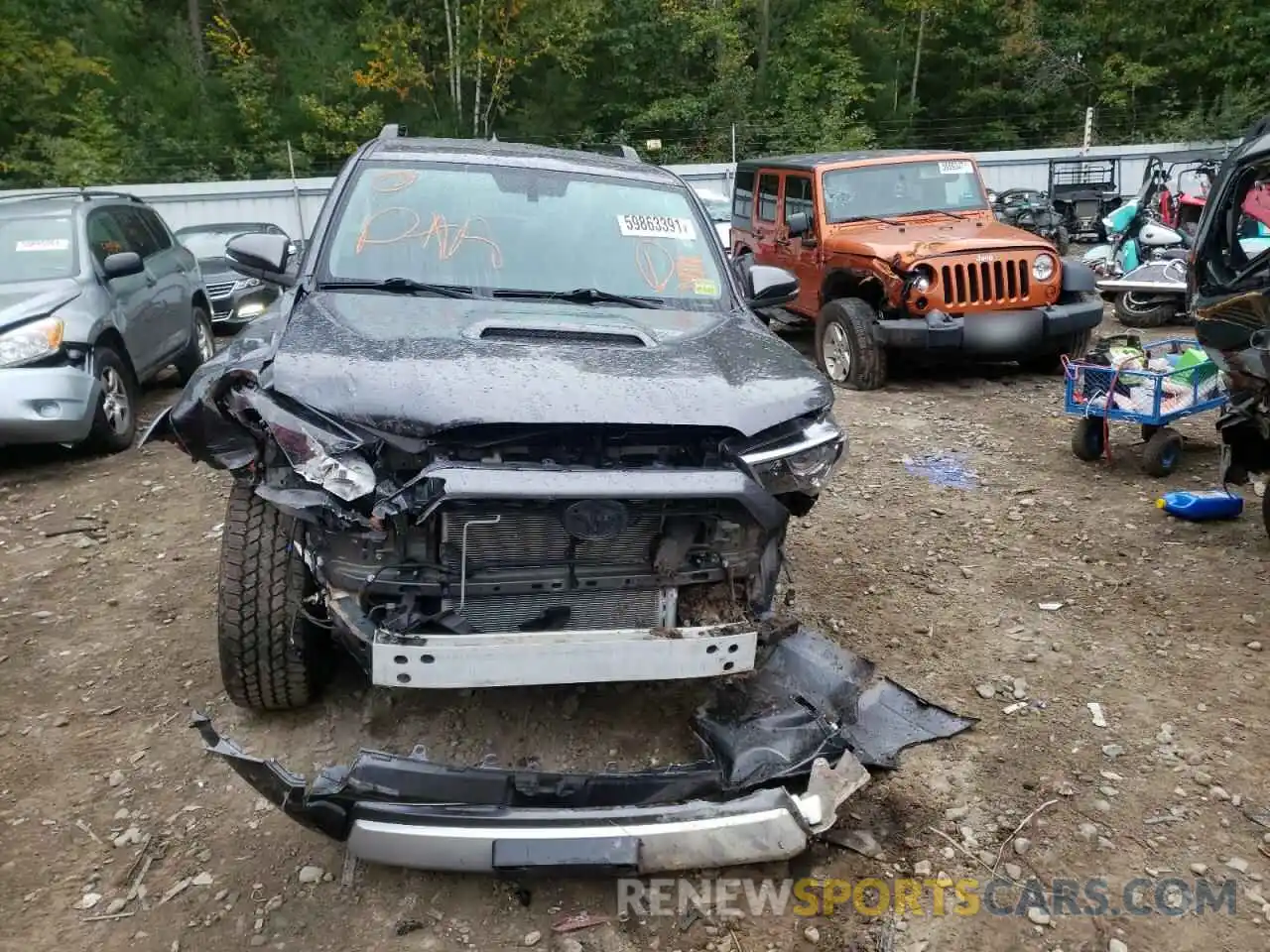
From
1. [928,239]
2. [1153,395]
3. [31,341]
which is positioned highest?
[928,239]

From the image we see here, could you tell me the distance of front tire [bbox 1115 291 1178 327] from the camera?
10.3 meters

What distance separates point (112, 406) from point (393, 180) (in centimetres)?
347

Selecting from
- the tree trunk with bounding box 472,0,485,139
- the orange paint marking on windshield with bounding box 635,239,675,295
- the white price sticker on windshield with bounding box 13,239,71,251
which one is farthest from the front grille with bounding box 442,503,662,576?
the tree trunk with bounding box 472,0,485,139

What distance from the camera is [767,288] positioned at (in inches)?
164

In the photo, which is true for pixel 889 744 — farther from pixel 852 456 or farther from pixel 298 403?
pixel 852 456

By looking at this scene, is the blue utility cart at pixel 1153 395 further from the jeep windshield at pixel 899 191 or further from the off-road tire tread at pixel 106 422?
the off-road tire tread at pixel 106 422

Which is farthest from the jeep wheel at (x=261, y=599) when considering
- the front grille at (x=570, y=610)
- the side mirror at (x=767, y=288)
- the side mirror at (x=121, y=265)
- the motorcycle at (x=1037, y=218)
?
the motorcycle at (x=1037, y=218)

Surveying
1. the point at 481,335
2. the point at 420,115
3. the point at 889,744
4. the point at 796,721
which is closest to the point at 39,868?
the point at 481,335

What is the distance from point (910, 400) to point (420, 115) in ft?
77.8

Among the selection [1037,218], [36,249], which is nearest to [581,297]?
[36,249]

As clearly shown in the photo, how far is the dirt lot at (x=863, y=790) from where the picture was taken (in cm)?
249

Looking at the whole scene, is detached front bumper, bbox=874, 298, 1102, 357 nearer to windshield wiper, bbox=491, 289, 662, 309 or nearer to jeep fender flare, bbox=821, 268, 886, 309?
jeep fender flare, bbox=821, 268, 886, 309

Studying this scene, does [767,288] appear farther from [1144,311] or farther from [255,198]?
[255,198]

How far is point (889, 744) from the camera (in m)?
3.18
